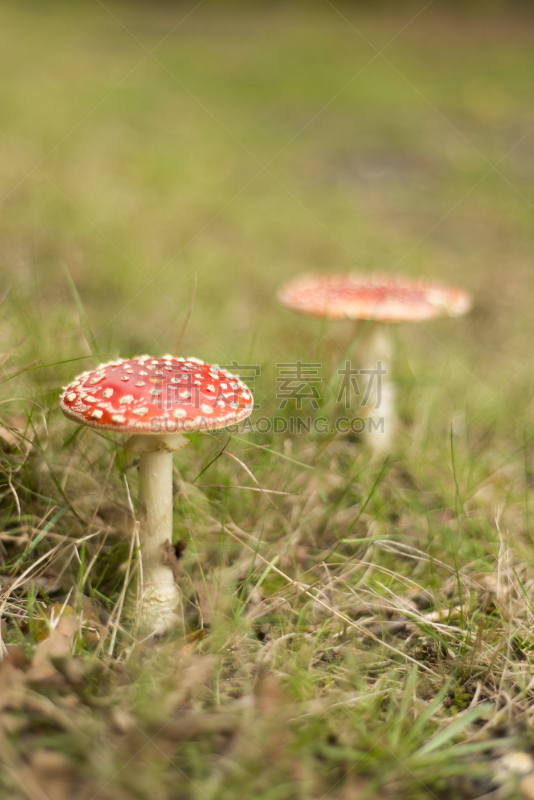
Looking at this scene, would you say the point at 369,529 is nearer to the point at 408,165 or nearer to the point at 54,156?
the point at 54,156

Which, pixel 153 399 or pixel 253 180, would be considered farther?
pixel 253 180

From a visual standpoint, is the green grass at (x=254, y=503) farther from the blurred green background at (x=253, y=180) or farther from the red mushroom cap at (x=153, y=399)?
the red mushroom cap at (x=153, y=399)

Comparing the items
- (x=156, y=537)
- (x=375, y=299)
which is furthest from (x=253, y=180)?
(x=156, y=537)

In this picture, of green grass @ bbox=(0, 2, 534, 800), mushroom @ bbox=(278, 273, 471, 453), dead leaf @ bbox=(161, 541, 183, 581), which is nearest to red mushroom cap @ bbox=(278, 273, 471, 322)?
mushroom @ bbox=(278, 273, 471, 453)

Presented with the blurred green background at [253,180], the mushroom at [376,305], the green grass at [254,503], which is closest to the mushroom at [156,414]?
the green grass at [254,503]

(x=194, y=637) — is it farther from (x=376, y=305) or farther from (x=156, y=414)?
(x=376, y=305)

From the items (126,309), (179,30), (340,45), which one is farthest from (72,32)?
(126,309)
